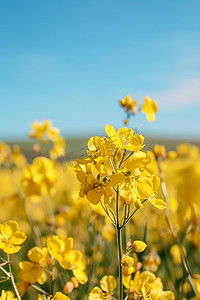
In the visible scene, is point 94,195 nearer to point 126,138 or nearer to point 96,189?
point 96,189

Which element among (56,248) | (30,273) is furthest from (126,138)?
(30,273)

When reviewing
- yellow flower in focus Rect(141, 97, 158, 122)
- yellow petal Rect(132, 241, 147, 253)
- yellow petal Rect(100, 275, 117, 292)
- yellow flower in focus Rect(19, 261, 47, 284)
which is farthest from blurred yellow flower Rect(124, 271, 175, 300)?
yellow flower in focus Rect(141, 97, 158, 122)

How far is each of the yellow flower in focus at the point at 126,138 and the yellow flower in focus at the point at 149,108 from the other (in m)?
0.42

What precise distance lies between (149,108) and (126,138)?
485 mm

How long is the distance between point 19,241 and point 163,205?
0.59 metres

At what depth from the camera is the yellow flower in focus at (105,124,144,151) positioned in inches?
42.1

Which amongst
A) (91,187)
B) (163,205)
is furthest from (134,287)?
(91,187)

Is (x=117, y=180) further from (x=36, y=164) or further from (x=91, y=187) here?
(x=36, y=164)

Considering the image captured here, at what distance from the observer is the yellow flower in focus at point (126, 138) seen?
1.07 m

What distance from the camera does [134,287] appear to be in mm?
1274

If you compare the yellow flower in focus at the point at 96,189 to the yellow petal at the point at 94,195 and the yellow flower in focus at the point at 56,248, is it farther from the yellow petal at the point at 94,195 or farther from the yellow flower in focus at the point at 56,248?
the yellow flower in focus at the point at 56,248

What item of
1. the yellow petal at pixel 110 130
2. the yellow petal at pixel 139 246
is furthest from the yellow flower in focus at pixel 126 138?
the yellow petal at pixel 139 246

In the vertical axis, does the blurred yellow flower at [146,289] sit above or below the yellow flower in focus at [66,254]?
below

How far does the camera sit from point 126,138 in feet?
3.66
